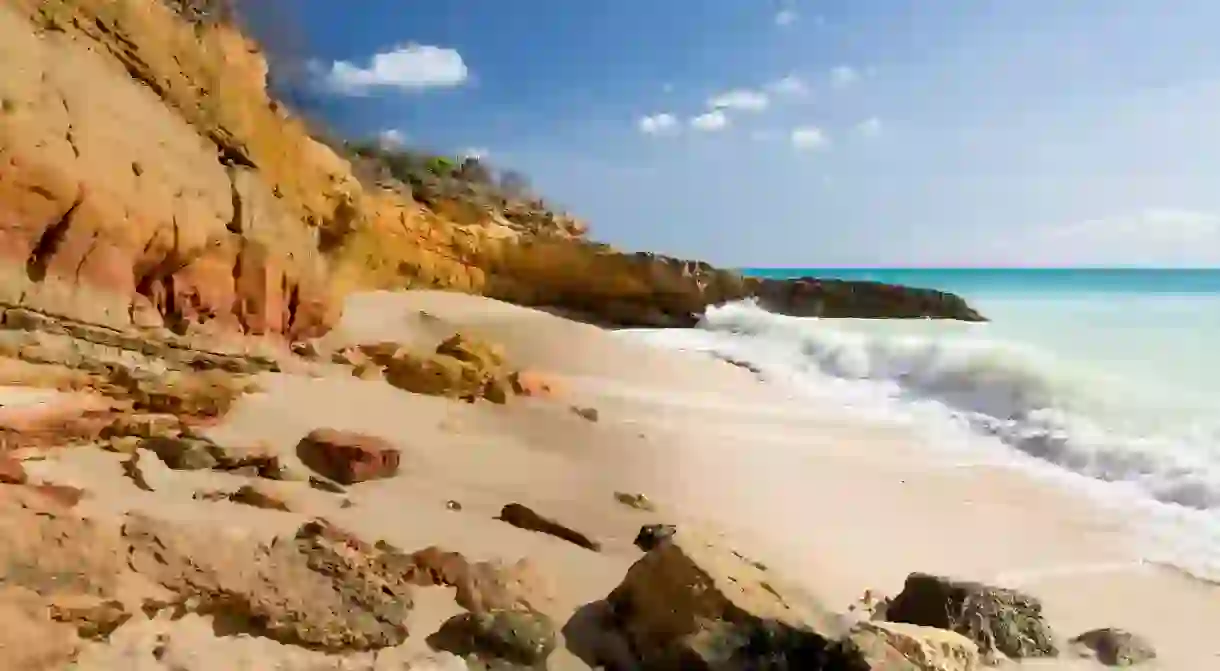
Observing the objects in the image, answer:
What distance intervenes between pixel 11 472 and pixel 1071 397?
27.7 feet

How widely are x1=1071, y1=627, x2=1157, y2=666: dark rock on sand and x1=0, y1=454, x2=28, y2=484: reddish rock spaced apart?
4126 millimetres

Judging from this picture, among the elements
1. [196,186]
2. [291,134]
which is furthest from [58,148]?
[291,134]

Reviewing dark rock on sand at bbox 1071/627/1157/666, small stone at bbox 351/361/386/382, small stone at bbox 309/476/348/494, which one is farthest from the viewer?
small stone at bbox 351/361/386/382

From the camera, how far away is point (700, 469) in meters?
5.96

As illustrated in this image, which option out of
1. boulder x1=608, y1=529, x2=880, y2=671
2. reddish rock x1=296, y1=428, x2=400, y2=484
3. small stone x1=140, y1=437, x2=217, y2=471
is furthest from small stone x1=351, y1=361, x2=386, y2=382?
boulder x1=608, y1=529, x2=880, y2=671

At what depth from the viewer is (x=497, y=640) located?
9.32ft

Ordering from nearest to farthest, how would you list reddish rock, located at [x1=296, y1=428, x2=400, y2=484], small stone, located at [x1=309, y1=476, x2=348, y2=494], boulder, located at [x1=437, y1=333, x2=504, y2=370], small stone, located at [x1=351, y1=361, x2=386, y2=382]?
small stone, located at [x1=309, y1=476, x2=348, y2=494]
reddish rock, located at [x1=296, y1=428, x2=400, y2=484]
small stone, located at [x1=351, y1=361, x2=386, y2=382]
boulder, located at [x1=437, y1=333, x2=504, y2=370]

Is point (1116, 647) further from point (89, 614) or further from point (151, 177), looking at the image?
point (151, 177)

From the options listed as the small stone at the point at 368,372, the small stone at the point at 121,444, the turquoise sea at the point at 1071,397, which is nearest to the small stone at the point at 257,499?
the small stone at the point at 121,444

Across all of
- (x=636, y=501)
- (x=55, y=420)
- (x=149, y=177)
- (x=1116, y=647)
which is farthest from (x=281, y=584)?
(x=1116, y=647)

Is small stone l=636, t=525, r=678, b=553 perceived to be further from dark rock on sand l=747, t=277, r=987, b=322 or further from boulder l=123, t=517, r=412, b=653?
dark rock on sand l=747, t=277, r=987, b=322

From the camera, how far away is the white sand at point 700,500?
363 cm

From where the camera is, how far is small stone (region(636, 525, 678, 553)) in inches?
160

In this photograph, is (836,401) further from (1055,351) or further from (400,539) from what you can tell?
(400,539)
